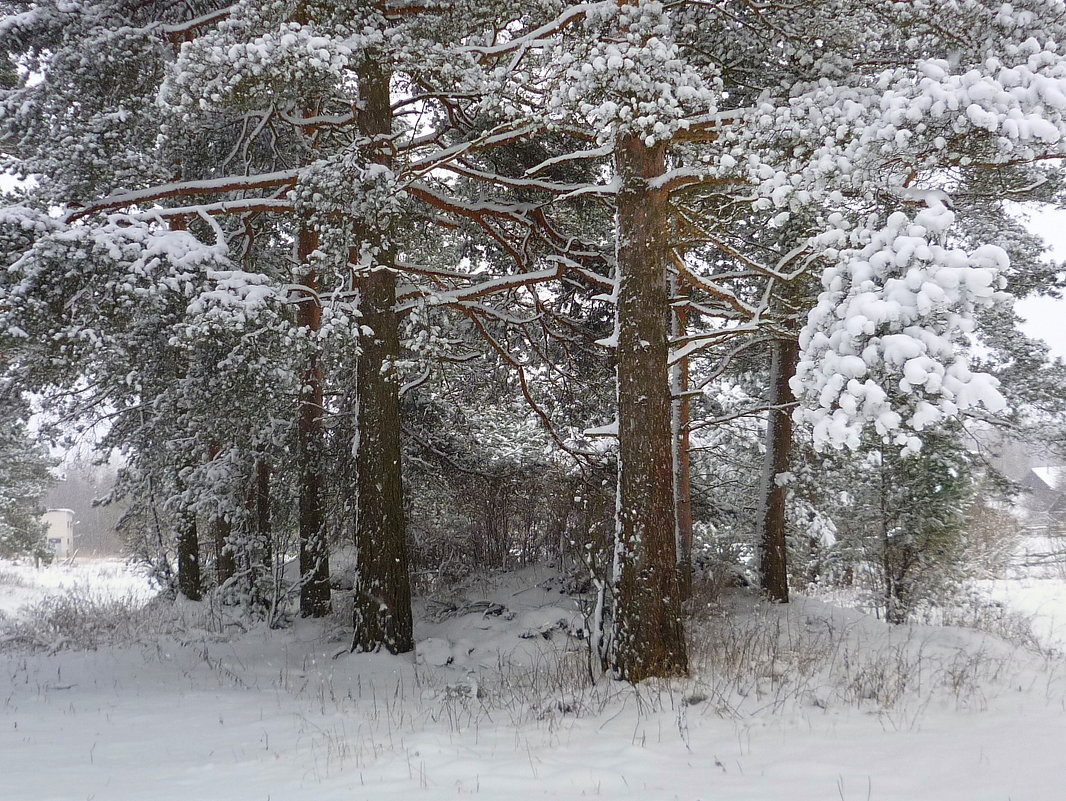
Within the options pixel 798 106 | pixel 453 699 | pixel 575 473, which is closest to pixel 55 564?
pixel 575 473

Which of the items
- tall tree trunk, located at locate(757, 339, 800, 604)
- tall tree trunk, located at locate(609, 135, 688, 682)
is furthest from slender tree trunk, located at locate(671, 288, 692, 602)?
tall tree trunk, located at locate(609, 135, 688, 682)

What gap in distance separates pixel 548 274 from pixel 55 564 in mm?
39139

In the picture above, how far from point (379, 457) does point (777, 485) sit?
5.73 m

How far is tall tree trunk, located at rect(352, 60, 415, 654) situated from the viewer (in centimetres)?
778

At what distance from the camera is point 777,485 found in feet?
32.1

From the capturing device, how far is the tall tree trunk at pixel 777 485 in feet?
32.0

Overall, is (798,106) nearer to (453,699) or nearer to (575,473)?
(453,699)

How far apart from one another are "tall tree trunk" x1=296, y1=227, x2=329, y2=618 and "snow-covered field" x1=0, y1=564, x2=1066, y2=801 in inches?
75.2

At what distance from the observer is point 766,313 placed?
22.0 ft

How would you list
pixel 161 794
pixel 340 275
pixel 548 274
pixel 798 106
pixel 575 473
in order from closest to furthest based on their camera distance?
pixel 161 794 → pixel 798 106 → pixel 548 274 → pixel 340 275 → pixel 575 473

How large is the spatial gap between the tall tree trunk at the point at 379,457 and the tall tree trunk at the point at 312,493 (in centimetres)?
195

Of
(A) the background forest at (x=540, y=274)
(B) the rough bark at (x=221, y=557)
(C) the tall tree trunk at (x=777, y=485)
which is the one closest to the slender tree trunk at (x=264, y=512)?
(A) the background forest at (x=540, y=274)

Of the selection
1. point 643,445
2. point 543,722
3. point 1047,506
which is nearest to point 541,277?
point 643,445

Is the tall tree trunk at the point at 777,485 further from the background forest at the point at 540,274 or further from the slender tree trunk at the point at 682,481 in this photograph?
the slender tree trunk at the point at 682,481
